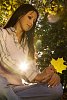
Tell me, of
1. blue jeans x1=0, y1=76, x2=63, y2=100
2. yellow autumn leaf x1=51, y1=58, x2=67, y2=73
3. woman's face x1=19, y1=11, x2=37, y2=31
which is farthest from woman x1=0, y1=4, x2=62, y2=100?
woman's face x1=19, y1=11, x2=37, y2=31

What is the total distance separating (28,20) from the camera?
3883mm

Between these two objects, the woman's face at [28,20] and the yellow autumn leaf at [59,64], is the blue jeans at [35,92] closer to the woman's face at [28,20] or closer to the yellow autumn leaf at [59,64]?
the yellow autumn leaf at [59,64]

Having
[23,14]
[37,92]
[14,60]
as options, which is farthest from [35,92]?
[23,14]

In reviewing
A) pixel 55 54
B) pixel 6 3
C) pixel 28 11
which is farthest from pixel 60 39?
pixel 28 11

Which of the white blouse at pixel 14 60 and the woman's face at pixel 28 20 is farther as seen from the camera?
the woman's face at pixel 28 20

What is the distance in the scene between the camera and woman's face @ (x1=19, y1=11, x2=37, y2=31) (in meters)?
3.87

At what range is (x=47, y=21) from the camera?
1936cm

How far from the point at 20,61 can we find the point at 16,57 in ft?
0.20

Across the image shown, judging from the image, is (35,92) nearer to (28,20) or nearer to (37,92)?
(37,92)

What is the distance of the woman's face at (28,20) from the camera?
3.87m

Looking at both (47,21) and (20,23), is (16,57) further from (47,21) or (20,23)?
(47,21)

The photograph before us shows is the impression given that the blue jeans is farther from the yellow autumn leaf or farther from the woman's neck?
the woman's neck

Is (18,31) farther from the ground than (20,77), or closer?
farther from the ground

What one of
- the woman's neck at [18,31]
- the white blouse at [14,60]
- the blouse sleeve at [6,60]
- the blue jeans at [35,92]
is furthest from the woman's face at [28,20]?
the blue jeans at [35,92]
